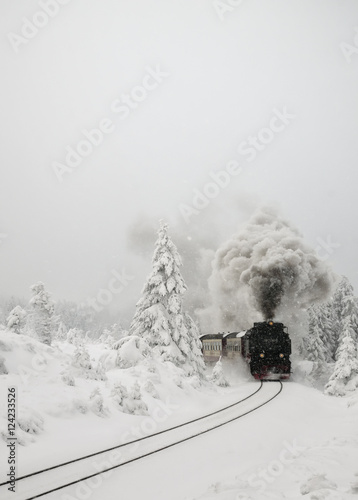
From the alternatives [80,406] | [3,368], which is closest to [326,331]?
[80,406]

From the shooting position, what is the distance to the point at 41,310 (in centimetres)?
3428

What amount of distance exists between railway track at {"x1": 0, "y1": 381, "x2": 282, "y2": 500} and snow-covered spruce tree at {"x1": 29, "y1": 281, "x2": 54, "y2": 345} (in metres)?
23.2

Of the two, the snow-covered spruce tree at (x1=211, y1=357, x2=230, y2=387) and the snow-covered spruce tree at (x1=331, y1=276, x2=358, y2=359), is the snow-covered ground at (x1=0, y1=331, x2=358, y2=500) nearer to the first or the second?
the snow-covered spruce tree at (x1=211, y1=357, x2=230, y2=387)

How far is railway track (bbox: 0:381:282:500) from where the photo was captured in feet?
22.6

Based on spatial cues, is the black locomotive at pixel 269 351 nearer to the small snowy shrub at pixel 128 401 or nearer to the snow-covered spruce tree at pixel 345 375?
the snow-covered spruce tree at pixel 345 375

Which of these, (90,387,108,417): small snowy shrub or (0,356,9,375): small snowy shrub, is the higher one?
(0,356,9,375): small snowy shrub

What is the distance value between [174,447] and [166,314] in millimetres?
14653

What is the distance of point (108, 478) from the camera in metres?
7.58

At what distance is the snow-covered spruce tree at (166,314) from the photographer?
23609 millimetres

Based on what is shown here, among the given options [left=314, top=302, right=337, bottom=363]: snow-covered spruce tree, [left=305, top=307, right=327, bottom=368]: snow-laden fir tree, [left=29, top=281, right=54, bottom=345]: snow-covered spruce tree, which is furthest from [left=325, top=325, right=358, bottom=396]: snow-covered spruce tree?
[left=29, top=281, right=54, bottom=345]: snow-covered spruce tree

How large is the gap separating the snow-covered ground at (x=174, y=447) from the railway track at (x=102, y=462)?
0.23 metres

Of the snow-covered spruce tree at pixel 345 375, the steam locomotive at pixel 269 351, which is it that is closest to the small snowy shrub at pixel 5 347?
the steam locomotive at pixel 269 351

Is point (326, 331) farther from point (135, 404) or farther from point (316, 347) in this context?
point (135, 404)

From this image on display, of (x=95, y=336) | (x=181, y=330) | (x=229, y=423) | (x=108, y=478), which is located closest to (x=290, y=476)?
(x=108, y=478)
